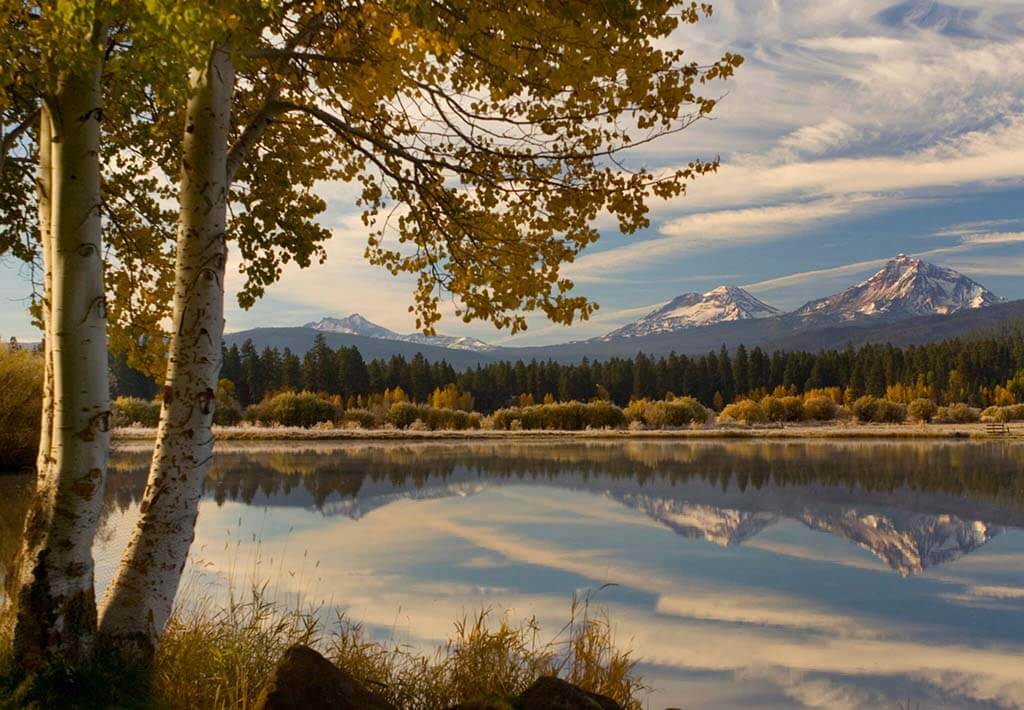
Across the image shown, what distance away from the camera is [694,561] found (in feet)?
43.7

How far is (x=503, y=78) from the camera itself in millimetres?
7289

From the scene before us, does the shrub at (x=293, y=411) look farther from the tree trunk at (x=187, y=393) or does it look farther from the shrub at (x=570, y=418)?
the tree trunk at (x=187, y=393)

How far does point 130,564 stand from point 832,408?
77.8m

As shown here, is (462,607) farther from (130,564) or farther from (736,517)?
(736,517)

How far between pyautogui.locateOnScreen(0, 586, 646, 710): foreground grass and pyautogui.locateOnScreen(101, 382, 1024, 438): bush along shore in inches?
1707

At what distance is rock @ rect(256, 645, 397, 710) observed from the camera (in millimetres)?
5356

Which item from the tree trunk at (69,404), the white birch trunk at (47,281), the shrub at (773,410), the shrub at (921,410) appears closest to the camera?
the tree trunk at (69,404)

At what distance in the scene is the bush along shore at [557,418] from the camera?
5775 cm

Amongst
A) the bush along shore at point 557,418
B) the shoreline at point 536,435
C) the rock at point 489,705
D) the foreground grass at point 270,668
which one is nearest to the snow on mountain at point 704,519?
the foreground grass at point 270,668

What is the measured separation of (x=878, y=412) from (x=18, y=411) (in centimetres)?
6854

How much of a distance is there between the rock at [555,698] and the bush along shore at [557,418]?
1805 inches

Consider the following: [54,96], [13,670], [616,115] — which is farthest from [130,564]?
[616,115]

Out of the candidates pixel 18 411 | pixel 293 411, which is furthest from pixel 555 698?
pixel 293 411

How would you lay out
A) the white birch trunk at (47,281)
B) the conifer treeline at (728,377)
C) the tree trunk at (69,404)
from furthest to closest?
1. the conifer treeline at (728,377)
2. the white birch trunk at (47,281)
3. the tree trunk at (69,404)
